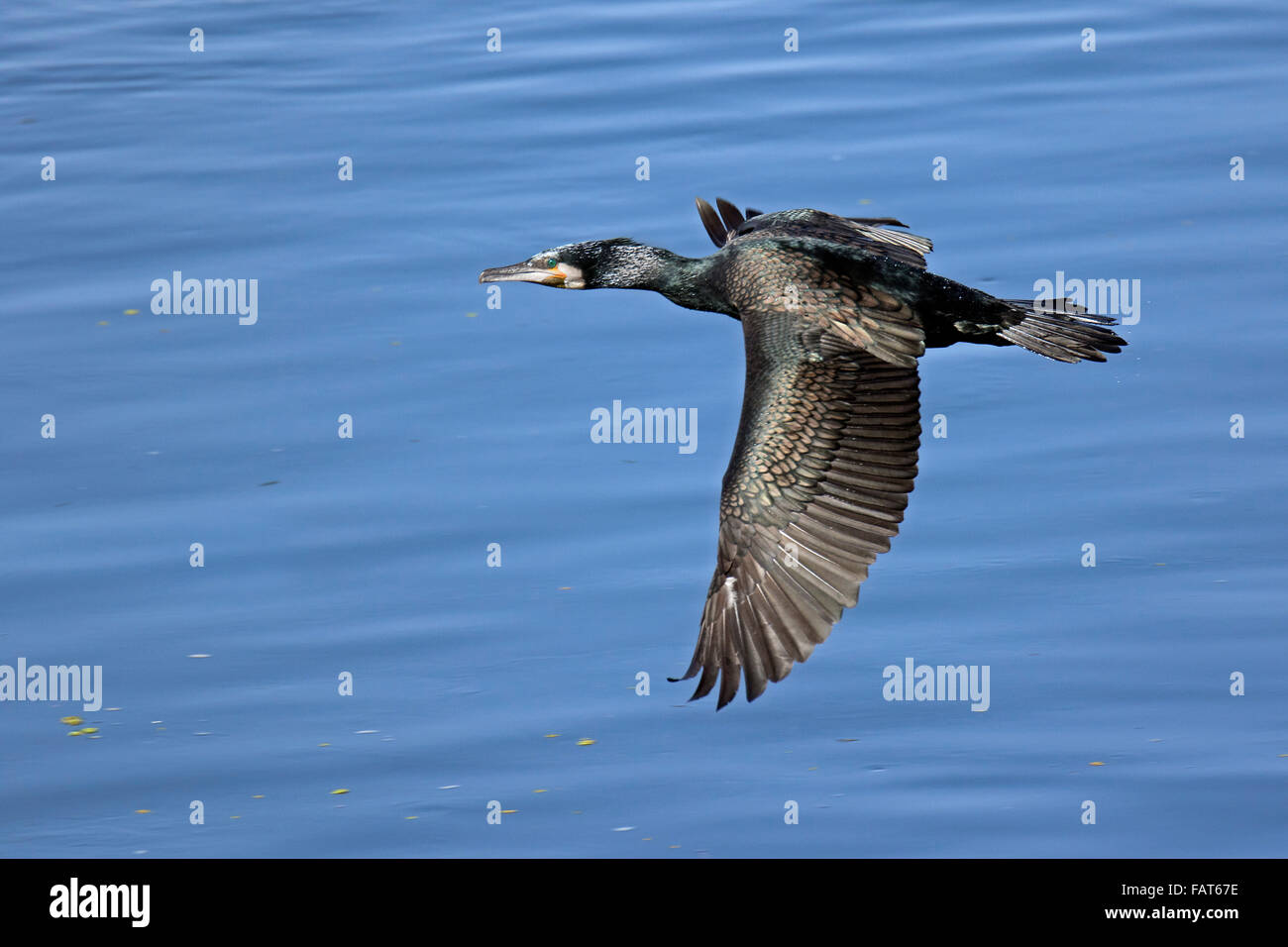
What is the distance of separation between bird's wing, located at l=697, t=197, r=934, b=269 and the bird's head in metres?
0.45

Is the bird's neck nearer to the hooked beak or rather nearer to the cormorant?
the cormorant

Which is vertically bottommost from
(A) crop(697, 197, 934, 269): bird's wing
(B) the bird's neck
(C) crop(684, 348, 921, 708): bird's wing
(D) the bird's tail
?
(C) crop(684, 348, 921, 708): bird's wing

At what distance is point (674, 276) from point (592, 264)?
0.43 meters

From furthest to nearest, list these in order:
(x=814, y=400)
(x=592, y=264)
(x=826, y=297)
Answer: (x=592, y=264)
(x=826, y=297)
(x=814, y=400)

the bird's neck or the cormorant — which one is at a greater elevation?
the bird's neck

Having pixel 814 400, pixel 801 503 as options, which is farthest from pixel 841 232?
pixel 801 503

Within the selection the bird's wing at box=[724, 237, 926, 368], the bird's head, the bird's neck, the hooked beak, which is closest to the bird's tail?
the bird's wing at box=[724, 237, 926, 368]

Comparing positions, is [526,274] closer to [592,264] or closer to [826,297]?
[592,264]

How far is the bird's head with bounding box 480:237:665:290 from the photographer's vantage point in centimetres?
968

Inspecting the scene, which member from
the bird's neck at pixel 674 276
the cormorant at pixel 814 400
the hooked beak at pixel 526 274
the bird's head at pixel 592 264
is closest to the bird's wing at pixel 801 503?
the cormorant at pixel 814 400

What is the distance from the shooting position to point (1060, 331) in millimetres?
9219

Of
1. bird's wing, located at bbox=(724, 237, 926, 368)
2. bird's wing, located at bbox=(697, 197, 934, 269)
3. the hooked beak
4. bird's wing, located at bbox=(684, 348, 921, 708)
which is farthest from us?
the hooked beak

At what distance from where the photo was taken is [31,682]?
33.3ft

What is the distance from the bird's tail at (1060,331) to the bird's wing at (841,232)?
50cm
